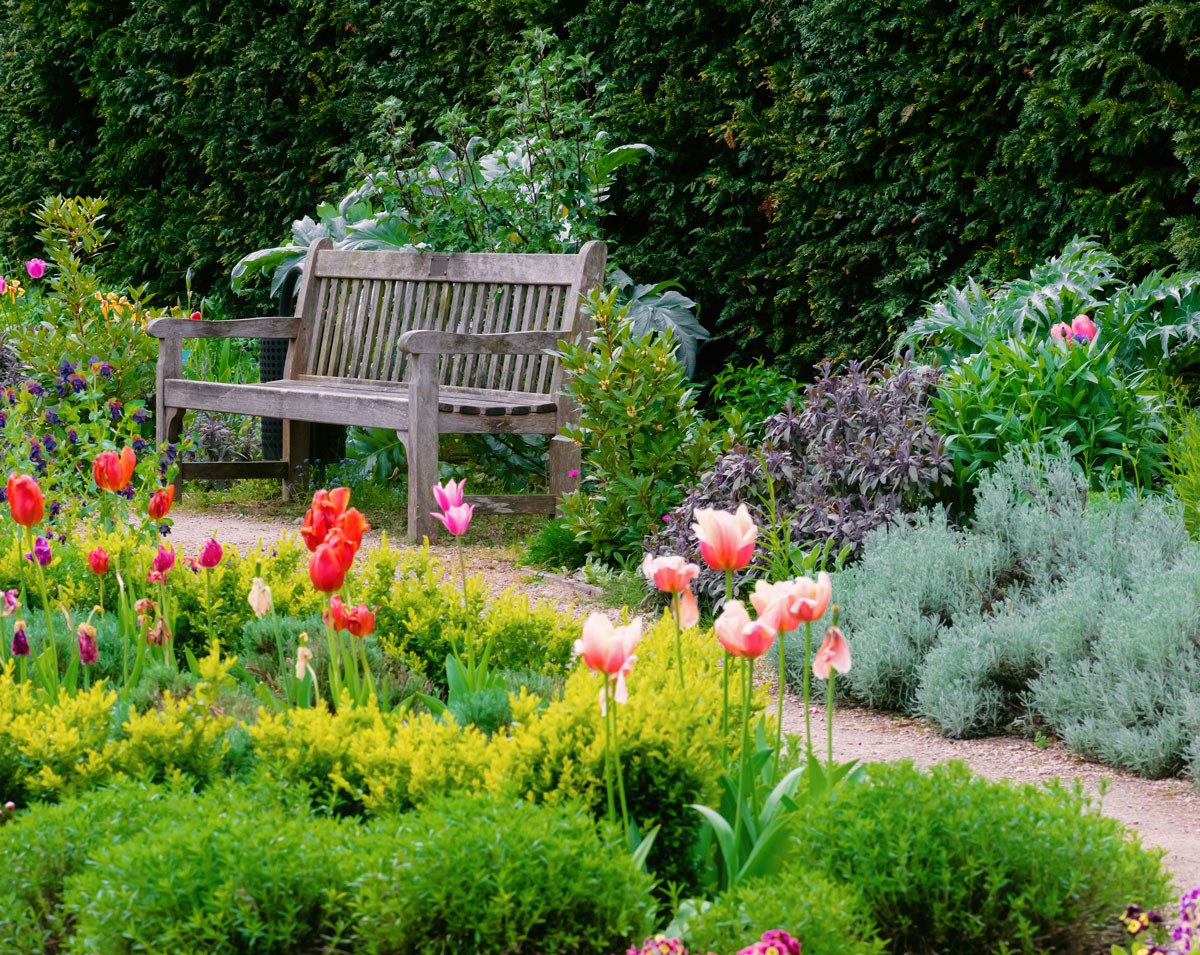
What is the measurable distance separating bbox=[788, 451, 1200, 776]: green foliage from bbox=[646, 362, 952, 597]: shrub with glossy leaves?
0.16 metres

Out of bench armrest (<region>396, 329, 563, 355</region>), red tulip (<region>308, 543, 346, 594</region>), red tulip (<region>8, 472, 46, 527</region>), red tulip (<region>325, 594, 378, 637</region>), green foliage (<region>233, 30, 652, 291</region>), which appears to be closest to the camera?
red tulip (<region>308, 543, 346, 594</region>)

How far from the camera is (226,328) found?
6.67 m

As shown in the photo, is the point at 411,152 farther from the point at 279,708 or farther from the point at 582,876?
the point at 582,876

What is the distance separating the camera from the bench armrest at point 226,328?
21.4 ft

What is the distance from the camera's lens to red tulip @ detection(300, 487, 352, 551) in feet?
6.91

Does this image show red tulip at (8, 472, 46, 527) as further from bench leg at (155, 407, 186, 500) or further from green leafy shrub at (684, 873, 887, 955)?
bench leg at (155, 407, 186, 500)

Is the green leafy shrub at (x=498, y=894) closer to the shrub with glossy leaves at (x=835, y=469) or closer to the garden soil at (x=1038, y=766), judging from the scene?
the garden soil at (x=1038, y=766)

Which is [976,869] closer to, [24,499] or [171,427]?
[24,499]

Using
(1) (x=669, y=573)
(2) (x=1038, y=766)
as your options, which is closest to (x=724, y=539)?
(1) (x=669, y=573)

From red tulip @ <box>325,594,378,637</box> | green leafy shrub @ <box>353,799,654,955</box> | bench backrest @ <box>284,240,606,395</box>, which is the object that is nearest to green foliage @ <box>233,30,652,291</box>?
bench backrest @ <box>284,240,606,395</box>

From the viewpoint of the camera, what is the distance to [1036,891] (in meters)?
1.65

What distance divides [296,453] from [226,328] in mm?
737

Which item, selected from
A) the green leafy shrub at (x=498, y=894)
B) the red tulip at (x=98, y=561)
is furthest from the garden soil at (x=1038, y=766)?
the green leafy shrub at (x=498, y=894)

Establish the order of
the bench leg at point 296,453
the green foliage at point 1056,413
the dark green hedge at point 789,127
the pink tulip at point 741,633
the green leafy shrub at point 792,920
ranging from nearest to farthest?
1. the green leafy shrub at point 792,920
2. the pink tulip at point 741,633
3. the green foliage at point 1056,413
4. the dark green hedge at point 789,127
5. the bench leg at point 296,453
